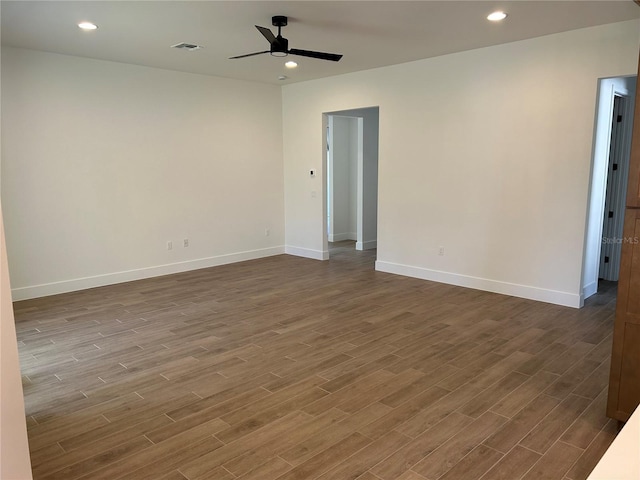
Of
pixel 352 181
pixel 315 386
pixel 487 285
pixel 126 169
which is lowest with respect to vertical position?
pixel 315 386

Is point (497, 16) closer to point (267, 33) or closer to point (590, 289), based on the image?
point (267, 33)

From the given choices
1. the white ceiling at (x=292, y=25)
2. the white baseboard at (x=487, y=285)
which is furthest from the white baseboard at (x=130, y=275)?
the white ceiling at (x=292, y=25)

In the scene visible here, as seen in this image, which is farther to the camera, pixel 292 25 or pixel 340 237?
pixel 340 237

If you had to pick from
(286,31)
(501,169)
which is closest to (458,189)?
(501,169)

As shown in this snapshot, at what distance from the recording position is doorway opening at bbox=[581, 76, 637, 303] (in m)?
4.79

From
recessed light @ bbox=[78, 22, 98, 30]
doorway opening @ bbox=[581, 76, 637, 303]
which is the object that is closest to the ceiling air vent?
recessed light @ bbox=[78, 22, 98, 30]

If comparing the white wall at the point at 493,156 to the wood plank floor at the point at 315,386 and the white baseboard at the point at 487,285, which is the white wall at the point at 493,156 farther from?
the wood plank floor at the point at 315,386

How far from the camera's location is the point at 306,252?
7734mm

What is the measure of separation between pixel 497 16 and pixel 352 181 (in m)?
5.75

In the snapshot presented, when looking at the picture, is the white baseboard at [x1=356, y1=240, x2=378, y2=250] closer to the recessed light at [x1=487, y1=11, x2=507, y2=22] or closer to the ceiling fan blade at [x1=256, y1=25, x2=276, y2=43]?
the recessed light at [x1=487, y1=11, x2=507, y2=22]

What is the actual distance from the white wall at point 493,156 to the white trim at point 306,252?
1165 mm

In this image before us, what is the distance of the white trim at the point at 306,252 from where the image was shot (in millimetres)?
7503

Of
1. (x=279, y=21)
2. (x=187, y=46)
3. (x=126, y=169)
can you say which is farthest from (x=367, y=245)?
(x=279, y=21)

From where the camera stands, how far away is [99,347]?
12.9ft
